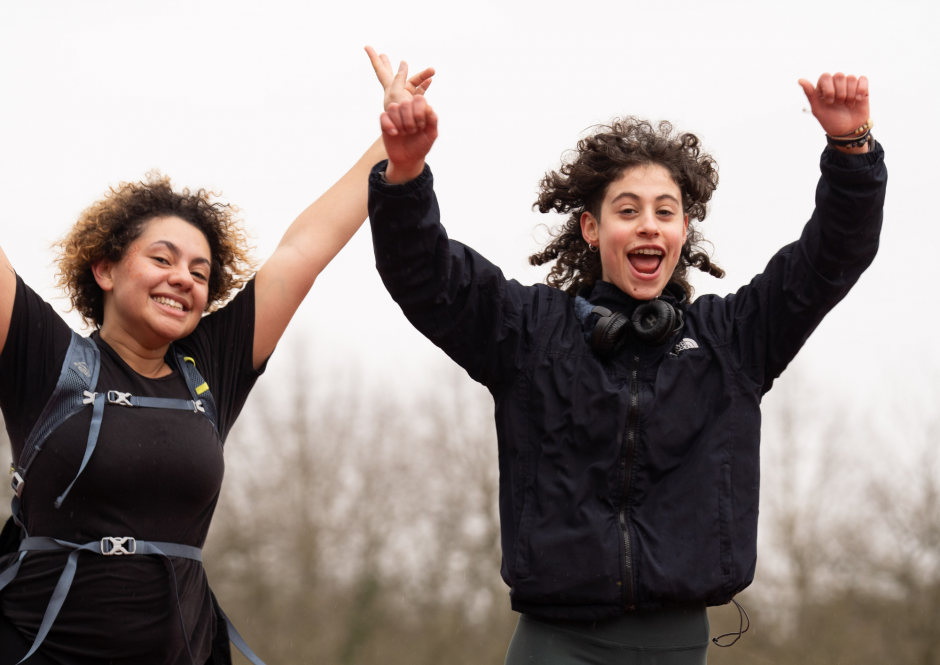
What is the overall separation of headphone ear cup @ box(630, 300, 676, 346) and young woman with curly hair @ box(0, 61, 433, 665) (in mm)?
1067

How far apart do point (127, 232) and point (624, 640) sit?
227cm

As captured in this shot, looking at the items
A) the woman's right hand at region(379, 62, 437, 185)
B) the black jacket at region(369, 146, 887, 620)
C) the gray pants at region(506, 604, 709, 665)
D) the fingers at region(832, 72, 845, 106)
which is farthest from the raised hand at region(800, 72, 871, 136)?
the gray pants at region(506, 604, 709, 665)

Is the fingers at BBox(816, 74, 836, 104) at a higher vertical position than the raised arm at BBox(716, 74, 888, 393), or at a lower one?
higher

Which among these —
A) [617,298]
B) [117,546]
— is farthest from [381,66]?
[117,546]

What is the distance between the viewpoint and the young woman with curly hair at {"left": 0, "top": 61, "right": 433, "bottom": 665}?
3.05 m

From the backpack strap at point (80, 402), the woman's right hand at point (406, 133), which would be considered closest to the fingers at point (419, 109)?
the woman's right hand at point (406, 133)

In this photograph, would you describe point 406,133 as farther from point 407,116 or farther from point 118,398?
point 118,398

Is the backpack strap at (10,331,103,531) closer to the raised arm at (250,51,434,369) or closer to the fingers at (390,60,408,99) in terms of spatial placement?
the raised arm at (250,51,434,369)

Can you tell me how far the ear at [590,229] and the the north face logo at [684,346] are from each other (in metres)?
0.60

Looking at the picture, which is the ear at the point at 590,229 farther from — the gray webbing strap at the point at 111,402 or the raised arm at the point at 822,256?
the gray webbing strap at the point at 111,402

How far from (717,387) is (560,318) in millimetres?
577

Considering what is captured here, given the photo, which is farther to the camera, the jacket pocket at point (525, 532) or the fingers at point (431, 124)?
the jacket pocket at point (525, 532)

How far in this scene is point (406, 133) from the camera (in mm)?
2955

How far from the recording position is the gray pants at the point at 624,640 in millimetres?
3049
